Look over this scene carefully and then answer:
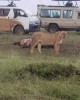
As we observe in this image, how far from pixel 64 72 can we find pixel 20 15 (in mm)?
15852

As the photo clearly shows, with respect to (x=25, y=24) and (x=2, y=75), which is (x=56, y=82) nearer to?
(x=2, y=75)

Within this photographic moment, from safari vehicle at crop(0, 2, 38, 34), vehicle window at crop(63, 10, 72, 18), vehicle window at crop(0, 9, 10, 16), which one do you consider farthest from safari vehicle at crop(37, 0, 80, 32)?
vehicle window at crop(0, 9, 10, 16)

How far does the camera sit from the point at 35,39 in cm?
1647

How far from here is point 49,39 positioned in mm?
16203

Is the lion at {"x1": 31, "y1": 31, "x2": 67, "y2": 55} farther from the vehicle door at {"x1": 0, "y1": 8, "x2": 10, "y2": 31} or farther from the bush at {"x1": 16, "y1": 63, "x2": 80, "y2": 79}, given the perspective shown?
the vehicle door at {"x1": 0, "y1": 8, "x2": 10, "y2": 31}

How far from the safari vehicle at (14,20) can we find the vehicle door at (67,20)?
2403 millimetres

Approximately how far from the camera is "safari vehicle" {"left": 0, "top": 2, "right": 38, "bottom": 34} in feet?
83.8

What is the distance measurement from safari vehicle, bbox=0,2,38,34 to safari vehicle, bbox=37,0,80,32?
1721mm

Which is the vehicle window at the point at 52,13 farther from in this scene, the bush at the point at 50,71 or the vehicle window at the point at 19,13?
the bush at the point at 50,71

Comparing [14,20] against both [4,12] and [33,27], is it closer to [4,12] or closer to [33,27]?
[4,12]

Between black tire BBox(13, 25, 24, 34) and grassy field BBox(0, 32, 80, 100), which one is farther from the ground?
grassy field BBox(0, 32, 80, 100)

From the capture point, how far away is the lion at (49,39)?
15.9m

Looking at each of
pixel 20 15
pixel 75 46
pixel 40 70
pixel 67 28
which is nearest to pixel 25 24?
pixel 20 15

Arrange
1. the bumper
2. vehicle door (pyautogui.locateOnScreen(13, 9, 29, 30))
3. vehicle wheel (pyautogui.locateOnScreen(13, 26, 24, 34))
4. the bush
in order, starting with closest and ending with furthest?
the bush < vehicle door (pyautogui.locateOnScreen(13, 9, 29, 30)) < vehicle wheel (pyautogui.locateOnScreen(13, 26, 24, 34)) < the bumper
